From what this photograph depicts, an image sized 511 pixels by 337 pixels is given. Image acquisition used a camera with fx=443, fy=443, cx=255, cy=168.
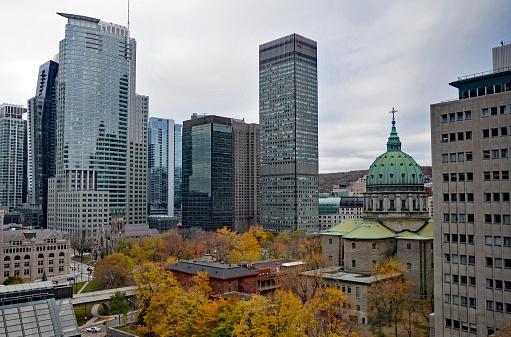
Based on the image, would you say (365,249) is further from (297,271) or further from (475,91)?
(475,91)

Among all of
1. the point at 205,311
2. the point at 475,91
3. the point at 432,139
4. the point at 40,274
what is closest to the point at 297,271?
the point at 205,311

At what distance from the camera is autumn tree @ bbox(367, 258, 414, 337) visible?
8516 cm

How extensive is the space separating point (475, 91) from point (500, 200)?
1779 centimetres

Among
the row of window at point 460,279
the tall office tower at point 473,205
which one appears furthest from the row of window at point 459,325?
the row of window at point 460,279

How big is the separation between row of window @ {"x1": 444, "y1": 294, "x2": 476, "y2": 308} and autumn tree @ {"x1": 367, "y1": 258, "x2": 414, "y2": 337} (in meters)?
15.0

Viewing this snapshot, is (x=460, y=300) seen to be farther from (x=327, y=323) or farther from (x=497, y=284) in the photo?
Answer: (x=327, y=323)

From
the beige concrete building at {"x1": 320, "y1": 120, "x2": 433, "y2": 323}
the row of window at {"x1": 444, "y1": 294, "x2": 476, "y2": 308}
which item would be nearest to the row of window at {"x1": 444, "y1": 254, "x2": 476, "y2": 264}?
the row of window at {"x1": 444, "y1": 294, "x2": 476, "y2": 308}

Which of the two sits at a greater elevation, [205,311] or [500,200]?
[500,200]

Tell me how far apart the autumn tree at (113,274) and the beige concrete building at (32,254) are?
28.3m

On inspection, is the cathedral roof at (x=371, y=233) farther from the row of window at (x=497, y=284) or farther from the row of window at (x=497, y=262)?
the row of window at (x=497, y=284)

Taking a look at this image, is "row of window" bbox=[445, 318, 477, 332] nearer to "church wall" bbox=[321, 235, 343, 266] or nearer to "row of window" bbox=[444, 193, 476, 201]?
"row of window" bbox=[444, 193, 476, 201]

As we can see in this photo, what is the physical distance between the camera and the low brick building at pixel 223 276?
98.8m

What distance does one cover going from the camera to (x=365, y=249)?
10925cm

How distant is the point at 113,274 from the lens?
11950 cm
